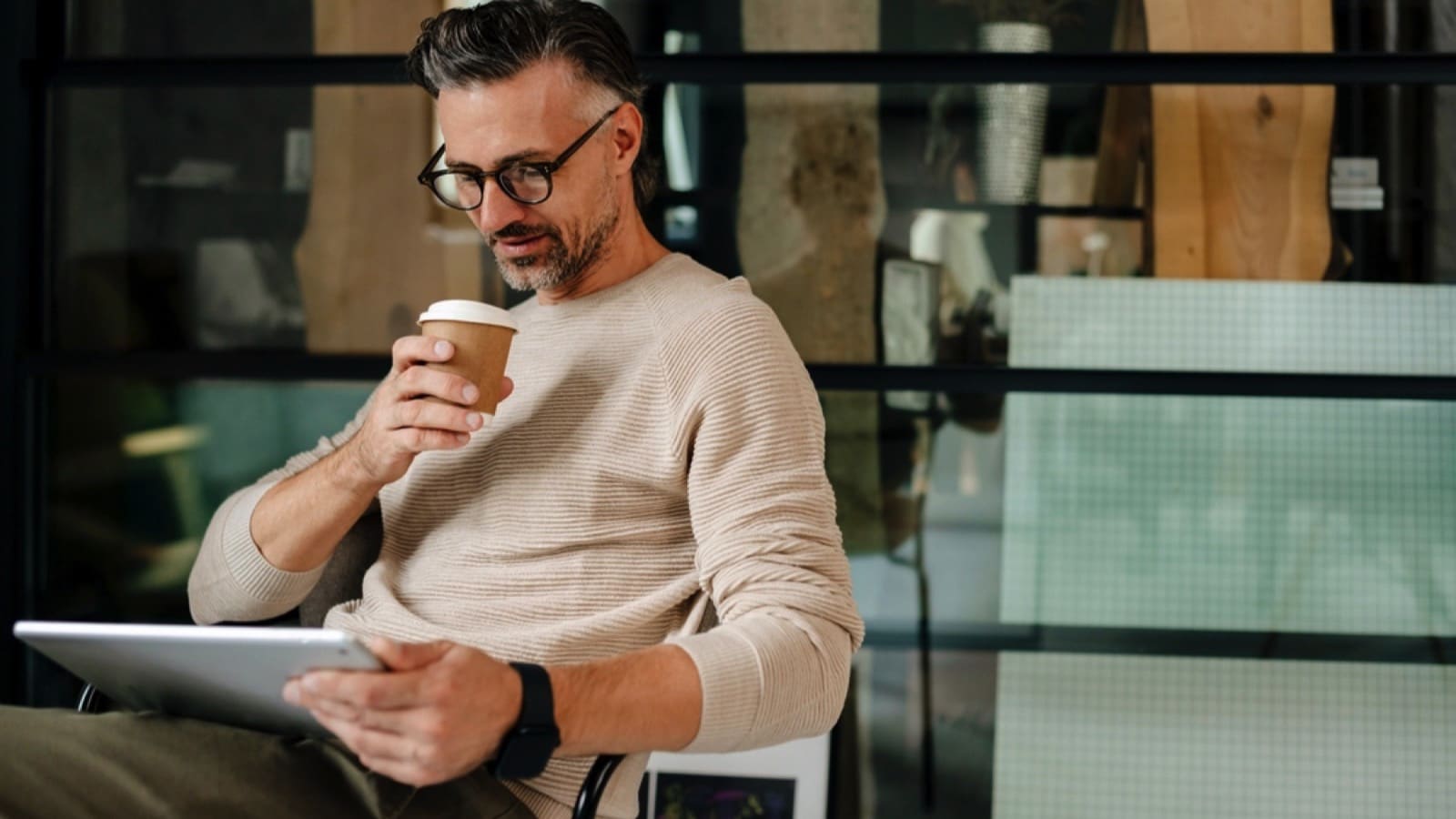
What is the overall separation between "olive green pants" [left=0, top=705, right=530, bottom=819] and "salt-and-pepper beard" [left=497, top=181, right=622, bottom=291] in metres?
0.64

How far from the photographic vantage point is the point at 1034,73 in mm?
2922

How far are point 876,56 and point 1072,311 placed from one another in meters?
0.69

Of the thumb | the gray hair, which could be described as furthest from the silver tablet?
the gray hair

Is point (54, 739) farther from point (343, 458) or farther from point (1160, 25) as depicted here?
point (1160, 25)

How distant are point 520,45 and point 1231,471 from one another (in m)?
1.86

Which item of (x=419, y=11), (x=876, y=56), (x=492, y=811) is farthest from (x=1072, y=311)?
(x=492, y=811)

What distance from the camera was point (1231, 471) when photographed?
289cm

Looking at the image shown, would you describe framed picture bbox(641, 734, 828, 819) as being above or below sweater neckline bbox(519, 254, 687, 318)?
below

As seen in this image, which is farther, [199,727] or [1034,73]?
[1034,73]

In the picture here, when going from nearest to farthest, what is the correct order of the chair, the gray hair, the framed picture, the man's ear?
the gray hair, the man's ear, the chair, the framed picture

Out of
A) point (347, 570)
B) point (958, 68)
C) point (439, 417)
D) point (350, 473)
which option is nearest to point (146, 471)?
point (347, 570)

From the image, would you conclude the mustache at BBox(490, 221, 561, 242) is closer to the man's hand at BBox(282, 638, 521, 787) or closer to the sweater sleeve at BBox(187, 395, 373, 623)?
the sweater sleeve at BBox(187, 395, 373, 623)

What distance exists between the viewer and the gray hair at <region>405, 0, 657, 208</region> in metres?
1.71

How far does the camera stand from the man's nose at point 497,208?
68.2 inches
